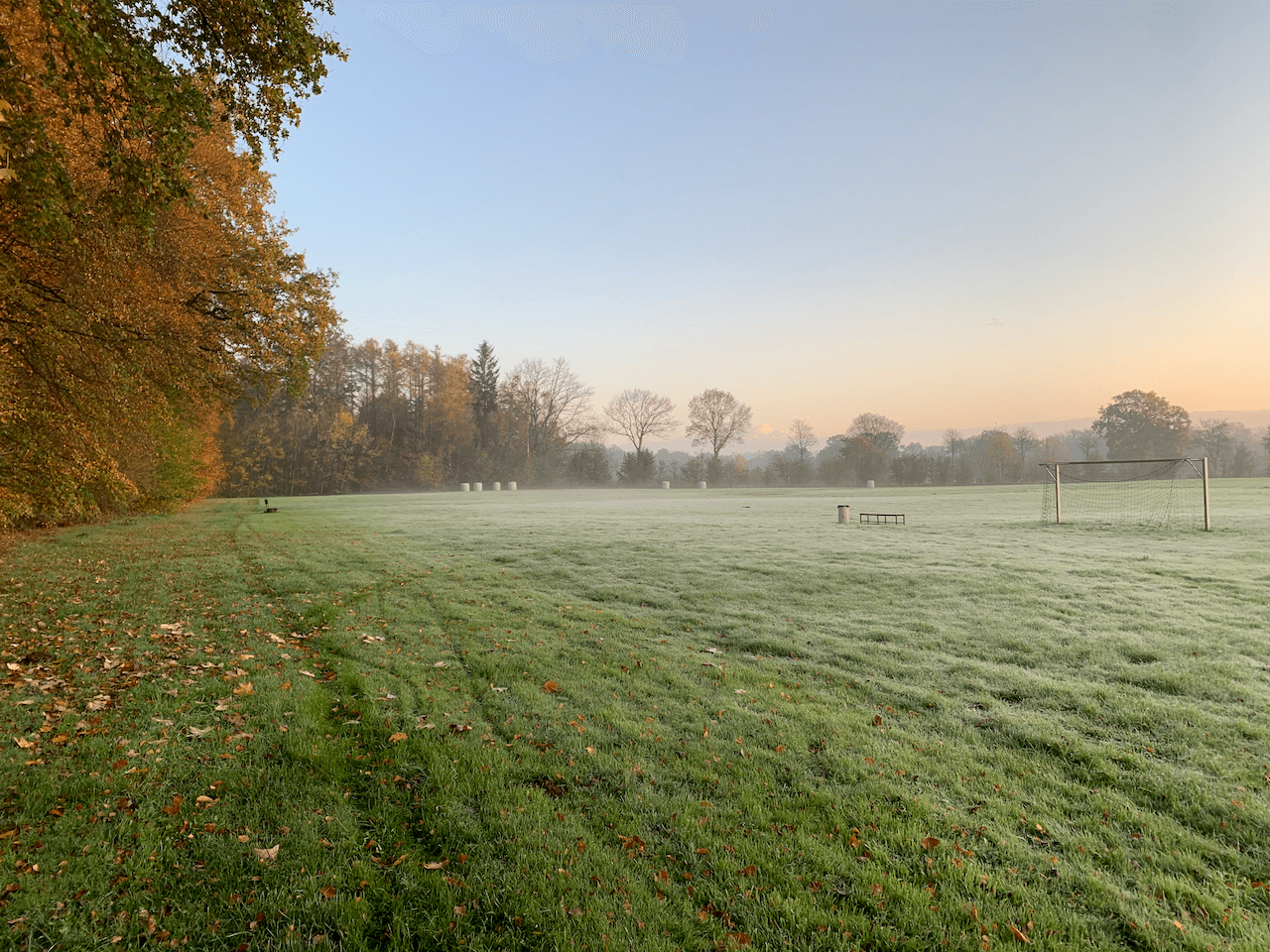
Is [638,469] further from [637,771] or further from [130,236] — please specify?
[637,771]

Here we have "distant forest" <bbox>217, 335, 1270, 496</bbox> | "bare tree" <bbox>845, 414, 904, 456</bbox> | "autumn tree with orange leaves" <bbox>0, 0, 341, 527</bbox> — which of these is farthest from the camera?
"bare tree" <bbox>845, 414, 904, 456</bbox>

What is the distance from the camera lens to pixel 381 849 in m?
3.24

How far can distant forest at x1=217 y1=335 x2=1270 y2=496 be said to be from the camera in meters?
63.1

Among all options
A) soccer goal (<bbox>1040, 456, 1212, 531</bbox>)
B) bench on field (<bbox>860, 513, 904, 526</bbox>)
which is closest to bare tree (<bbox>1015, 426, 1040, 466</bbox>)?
soccer goal (<bbox>1040, 456, 1212, 531</bbox>)

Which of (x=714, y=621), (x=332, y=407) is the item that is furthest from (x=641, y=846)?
(x=332, y=407)

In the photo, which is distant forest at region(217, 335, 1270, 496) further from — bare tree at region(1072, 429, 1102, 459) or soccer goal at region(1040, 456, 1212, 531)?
soccer goal at region(1040, 456, 1212, 531)

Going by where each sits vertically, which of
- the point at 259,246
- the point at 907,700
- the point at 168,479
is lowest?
the point at 907,700

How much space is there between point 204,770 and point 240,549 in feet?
40.4

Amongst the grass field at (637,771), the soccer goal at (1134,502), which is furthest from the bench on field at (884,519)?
the grass field at (637,771)

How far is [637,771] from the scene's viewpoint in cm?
410

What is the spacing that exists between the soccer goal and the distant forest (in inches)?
1157

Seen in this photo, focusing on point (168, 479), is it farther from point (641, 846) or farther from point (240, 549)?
point (641, 846)

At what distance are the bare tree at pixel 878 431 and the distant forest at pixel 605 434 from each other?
165mm

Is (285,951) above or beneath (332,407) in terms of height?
beneath
